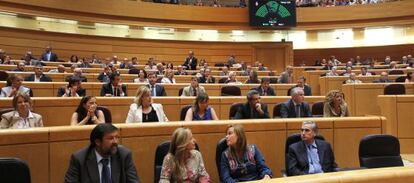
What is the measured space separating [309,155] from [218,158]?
3.16ft

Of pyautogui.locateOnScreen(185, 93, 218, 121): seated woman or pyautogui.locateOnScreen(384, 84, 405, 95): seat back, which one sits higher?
pyautogui.locateOnScreen(384, 84, 405, 95): seat back

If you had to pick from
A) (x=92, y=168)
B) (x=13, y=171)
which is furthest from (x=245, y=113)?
(x=13, y=171)

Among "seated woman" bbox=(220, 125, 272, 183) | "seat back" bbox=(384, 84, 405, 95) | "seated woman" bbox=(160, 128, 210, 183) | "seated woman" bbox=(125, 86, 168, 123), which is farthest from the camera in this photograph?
"seat back" bbox=(384, 84, 405, 95)

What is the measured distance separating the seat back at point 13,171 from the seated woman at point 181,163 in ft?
3.52

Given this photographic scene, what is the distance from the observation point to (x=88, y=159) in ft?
10.6

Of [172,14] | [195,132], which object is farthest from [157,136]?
[172,14]

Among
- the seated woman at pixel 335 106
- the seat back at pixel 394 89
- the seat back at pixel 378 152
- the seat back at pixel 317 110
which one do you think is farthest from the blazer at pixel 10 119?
the seat back at pixel 394 89

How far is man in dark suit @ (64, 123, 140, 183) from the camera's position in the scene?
126 inches

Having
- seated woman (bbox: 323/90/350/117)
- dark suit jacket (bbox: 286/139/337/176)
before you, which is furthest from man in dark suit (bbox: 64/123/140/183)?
seated woman (bbox: 323/90/350/117)

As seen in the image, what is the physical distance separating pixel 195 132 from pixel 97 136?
1.57m

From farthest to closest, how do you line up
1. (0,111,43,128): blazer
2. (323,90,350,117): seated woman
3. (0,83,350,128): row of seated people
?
(323,90,350,117): seated woman < (0,83,350,128): row of seated people < (0,111,43,128): blazer

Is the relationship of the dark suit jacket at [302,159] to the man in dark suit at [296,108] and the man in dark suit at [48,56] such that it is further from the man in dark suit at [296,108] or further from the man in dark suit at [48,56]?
the man in dark suit at [48,56]

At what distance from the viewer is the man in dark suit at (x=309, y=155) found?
428cm

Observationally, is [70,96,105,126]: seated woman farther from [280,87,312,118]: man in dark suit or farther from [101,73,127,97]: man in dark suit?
[280,87,312,118]: man in dark suit
